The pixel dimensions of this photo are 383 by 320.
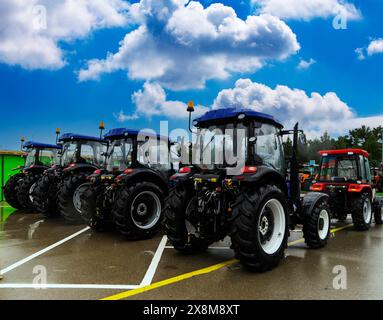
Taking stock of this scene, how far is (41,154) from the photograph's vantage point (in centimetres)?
1273

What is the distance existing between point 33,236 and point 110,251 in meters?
2.59

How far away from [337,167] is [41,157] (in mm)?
10243

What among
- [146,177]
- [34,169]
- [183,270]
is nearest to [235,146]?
[183,270]

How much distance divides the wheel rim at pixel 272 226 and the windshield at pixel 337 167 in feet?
15.5

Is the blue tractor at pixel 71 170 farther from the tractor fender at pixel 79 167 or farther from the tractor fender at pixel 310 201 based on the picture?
the tractor fender at pixel 310 201

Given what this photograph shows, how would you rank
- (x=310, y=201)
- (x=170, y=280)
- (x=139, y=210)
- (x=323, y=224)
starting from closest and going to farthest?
(x=170, y=280)
(x=310, y=201)
(x=323, y=224)
(x=139, y=210)

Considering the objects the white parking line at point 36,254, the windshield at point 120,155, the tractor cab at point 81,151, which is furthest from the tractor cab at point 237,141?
the tractor cab at point 81,151

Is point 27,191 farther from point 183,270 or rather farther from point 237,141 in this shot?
point 237,141

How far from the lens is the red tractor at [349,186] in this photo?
8.69 metres
